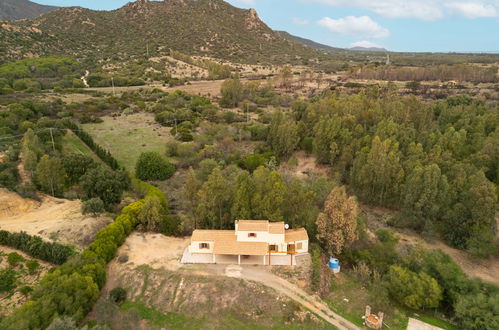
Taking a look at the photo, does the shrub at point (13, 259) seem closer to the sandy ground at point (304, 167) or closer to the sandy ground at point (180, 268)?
the sandy ground at point (180, 268)

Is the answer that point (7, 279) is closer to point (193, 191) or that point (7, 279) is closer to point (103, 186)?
point (103, 186)

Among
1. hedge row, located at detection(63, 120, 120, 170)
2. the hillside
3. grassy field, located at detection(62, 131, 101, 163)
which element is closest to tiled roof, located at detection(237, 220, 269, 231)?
hedge row, located at detection(63, 120, 120, 170)

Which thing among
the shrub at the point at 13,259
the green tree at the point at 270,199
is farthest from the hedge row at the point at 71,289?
the green tree at the point at 270,199

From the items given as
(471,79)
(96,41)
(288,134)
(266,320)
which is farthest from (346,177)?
(96,41)

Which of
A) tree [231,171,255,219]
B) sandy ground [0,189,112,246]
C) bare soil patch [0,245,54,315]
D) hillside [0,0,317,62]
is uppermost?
hillside [0,0,317,62]

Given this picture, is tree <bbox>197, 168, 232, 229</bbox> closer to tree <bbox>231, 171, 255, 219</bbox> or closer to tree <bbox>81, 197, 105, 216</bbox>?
tree <bbox>231, 171, 255, 219</bbox>

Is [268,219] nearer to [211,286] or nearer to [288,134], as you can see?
[211,286]
